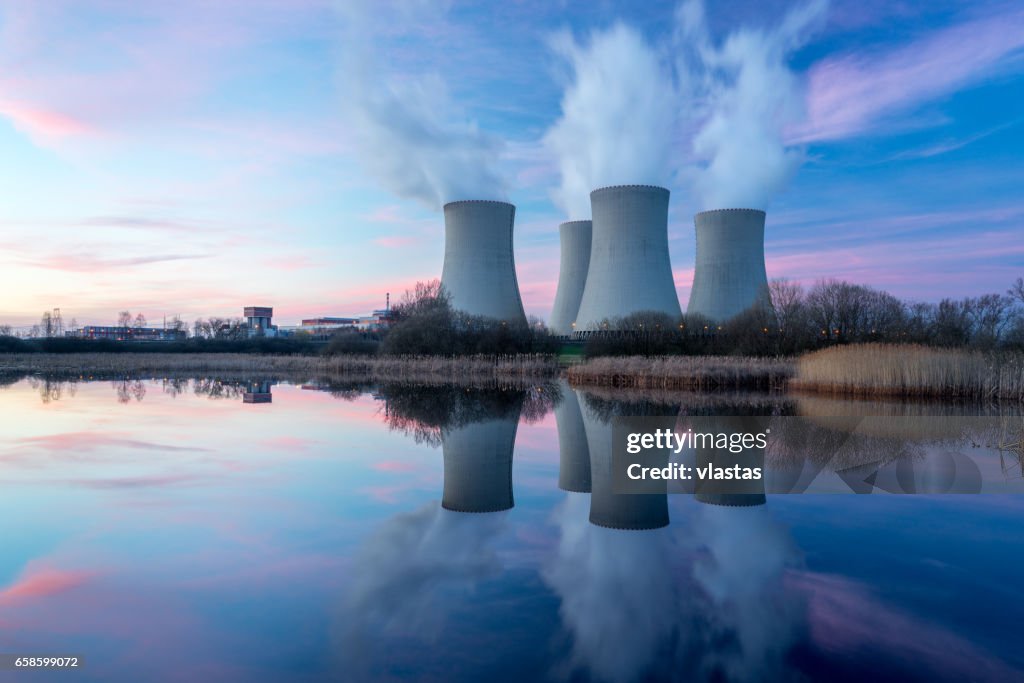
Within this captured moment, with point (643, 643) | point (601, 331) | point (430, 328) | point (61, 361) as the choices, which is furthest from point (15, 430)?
point (61, 361)

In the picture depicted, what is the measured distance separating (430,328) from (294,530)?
14893mm

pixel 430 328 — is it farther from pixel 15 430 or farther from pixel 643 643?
pixel 643 643

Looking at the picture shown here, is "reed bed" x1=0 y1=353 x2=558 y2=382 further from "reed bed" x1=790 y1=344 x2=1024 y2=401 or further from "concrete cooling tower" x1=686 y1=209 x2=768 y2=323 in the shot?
"reed bed" x1=790 y1=344 x2=1024 y2=401

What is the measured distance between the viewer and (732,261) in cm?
1848

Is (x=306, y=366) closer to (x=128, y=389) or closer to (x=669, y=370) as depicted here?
(x=128, y=389)

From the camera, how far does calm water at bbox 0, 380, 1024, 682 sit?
7.00ft

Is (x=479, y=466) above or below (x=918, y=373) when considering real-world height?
below

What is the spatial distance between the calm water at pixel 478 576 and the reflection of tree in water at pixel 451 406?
89.1 inches

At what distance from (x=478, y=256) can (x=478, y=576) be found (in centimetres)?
1557

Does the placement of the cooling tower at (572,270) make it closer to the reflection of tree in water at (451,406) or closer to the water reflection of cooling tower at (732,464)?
the reflection of tree in water at (451,406)

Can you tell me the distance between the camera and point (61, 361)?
23.2 meters

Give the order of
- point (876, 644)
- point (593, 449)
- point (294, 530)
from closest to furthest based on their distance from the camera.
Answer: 1. point (876, 644)
2. point (294, 530)
3. point (593, 449)

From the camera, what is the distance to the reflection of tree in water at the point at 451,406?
792 cm

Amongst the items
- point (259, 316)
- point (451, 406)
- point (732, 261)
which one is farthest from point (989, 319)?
point (259, 316)
